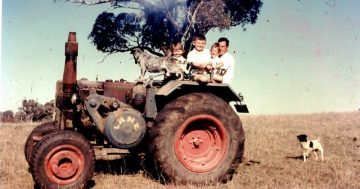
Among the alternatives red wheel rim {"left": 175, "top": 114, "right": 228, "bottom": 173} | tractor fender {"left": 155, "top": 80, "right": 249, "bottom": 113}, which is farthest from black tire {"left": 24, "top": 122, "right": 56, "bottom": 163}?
red wheel rim {"left": 175, "top": 114, "right": 228, "bottom": 173}

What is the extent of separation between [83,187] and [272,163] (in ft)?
12.2

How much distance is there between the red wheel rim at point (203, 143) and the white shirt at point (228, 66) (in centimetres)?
90

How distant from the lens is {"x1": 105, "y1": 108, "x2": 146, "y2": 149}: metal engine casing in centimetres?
540

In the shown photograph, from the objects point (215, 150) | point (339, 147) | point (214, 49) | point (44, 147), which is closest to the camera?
point (44, 147)

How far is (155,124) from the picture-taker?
18.3 feet

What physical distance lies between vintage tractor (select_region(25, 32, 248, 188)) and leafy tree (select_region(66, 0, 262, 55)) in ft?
35.5

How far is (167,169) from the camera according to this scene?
5.43 metres

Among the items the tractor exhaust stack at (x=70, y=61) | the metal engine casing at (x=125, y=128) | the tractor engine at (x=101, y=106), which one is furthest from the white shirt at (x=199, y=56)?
the tractor exhaust stack at (x=70, y=61)

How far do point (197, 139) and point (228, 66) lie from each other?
1.45m

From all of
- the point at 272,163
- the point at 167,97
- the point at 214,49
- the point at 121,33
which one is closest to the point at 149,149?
the point at 167,97

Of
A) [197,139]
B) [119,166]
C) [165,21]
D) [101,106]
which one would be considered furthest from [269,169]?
[165,21]

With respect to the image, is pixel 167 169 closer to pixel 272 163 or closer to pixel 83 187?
pixel 83 187

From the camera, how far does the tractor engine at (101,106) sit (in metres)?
5.39

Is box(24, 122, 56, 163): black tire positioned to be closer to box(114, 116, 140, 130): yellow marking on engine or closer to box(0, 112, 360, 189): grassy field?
box(0, 112, 360, 189): grassy field
